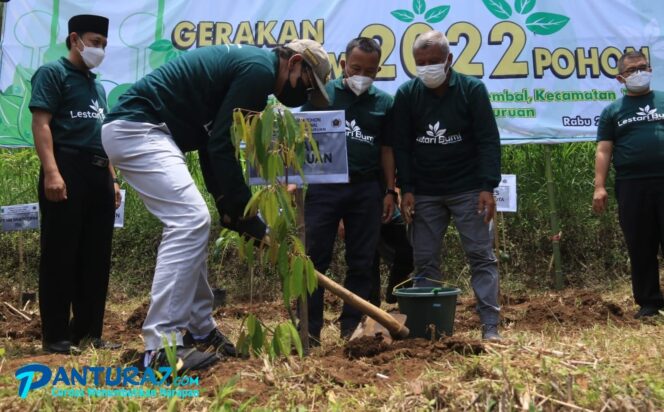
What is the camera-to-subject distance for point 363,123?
4422 millimetres

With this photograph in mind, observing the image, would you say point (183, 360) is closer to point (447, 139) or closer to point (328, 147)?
point (328, 147)

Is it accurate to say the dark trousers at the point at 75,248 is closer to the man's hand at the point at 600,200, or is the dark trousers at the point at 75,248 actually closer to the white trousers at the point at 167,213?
the white trousers at the point at 167,213

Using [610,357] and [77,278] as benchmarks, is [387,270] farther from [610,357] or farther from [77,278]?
[610,357]

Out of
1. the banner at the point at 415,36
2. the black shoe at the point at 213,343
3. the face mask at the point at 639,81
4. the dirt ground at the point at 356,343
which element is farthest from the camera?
the banner at the point at 415,36

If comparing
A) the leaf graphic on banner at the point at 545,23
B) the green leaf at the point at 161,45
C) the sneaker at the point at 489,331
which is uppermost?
the leaf graphic on banner at the point at 545,23

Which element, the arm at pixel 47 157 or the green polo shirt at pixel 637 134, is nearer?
the arm at pixel 47 157

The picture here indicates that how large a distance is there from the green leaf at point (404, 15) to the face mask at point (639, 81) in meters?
2.30

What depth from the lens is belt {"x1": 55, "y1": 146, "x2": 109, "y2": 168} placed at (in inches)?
166

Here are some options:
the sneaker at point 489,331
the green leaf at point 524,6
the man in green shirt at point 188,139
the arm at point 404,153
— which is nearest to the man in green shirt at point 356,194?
the arm at point 404,153

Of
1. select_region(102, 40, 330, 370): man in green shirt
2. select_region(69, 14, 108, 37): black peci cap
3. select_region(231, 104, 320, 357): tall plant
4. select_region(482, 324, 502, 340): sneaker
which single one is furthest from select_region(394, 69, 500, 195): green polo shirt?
select_region(69, 14, 108, 37): black peci cap

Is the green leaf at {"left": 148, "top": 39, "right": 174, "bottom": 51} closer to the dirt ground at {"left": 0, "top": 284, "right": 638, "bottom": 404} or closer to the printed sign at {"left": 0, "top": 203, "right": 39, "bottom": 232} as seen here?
the printed sign at {"left": 0, "top": 203, "right": 39, "bottom": 232}

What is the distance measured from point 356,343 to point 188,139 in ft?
4.00

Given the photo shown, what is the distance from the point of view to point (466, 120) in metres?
4.23

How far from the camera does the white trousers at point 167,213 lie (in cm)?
309
